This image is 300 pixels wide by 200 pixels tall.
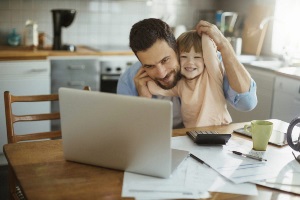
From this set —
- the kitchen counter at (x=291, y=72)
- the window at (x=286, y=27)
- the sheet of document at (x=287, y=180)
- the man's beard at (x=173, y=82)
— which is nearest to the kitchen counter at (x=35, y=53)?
the kitchen counter at (x=291, y=72)

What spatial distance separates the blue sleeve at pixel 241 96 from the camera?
6.31 ft

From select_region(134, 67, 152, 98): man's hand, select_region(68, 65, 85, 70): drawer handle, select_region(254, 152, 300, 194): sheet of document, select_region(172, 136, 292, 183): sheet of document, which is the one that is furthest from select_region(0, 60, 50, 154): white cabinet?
select_region(254, 152, 300, 194): sheet of document

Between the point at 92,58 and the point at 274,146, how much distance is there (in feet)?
7.40

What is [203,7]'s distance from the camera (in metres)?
4.64

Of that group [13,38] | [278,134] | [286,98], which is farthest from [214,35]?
[13,38]

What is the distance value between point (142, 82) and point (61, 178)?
2.66ft

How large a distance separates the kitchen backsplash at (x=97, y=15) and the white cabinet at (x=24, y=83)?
0.60 m

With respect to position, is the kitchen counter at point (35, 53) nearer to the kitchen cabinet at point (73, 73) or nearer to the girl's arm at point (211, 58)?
the kitchen cabinet at point (73, 73)

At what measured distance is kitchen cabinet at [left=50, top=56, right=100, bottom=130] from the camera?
3.54m

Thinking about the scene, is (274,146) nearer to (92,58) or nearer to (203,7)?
(92,58)

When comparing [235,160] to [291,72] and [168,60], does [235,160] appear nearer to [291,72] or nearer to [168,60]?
[168,60]

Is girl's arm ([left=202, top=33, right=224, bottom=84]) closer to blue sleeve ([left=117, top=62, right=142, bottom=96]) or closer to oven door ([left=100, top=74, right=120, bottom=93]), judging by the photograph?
blue sleeve ([left=117, top=62, right=142, bottom=96])

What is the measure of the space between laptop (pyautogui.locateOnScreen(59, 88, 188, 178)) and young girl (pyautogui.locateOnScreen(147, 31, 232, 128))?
0.59 m

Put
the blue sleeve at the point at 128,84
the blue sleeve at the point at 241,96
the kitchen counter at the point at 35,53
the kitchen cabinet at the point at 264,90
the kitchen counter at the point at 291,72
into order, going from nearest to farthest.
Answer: the blue sleeve at the point at 241,96, the blue sleeve at the point at 128,84, the kitchen counter at the point at 291,72, the kitchen counter at the point at 35,53, the kitchen cabinet at the point at 264,90
